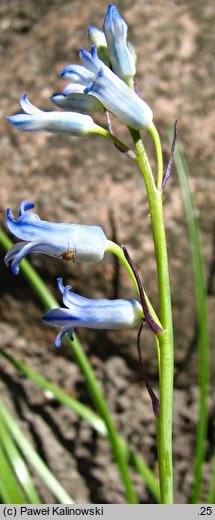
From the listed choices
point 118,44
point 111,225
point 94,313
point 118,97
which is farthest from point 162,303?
point 111,225

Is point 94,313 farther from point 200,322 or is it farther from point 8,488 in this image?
point 8,488

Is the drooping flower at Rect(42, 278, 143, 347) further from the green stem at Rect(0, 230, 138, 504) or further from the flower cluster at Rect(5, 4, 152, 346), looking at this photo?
the green stem at Rect(0, 230, 138, 504)

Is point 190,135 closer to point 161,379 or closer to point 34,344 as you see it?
point 34,344

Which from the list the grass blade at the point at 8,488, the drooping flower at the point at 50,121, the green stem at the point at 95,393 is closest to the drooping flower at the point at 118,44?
the drooping flower at the point at 50,121

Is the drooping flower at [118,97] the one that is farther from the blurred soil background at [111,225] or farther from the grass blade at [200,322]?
the blurred soil background at [111,225]

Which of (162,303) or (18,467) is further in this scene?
(18,467)

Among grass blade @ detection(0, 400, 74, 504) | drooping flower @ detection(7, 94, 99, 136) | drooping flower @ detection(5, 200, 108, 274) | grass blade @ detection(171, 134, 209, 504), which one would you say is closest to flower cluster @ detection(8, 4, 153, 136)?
drooping flower @ detection(7, 94, 99, 136)

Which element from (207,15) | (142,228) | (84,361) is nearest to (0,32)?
(207,15)
